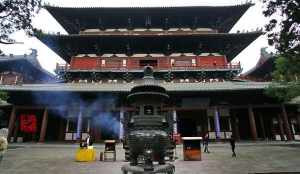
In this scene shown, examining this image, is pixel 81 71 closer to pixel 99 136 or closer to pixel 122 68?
pixel 122 68

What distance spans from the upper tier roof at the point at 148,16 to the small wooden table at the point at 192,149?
48.3 ft

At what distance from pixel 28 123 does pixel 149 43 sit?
11.7m

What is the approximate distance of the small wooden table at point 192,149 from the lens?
11.9 meters

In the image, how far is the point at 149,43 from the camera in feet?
79.2

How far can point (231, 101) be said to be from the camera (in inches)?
846

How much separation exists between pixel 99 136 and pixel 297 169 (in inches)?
585

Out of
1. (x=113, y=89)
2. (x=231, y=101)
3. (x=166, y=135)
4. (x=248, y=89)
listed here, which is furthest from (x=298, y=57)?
(x=113, y=89)

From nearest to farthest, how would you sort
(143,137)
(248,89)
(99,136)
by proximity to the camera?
(143,137) < (248,89) < (99,136)

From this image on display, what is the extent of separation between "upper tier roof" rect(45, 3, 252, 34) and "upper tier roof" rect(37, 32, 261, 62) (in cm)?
237

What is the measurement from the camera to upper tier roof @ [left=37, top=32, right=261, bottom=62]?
23406 mm

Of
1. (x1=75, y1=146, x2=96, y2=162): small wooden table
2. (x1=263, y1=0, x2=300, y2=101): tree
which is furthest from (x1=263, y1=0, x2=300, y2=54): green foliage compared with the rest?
(x1=75, y1=146, x2=96, y2=162): small wooden table

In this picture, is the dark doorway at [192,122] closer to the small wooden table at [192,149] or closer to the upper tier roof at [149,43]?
the upper tier roof at [149,43]

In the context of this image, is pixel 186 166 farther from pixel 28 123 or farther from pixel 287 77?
pixel 28 123

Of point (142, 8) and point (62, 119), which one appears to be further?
point (142, 8)
